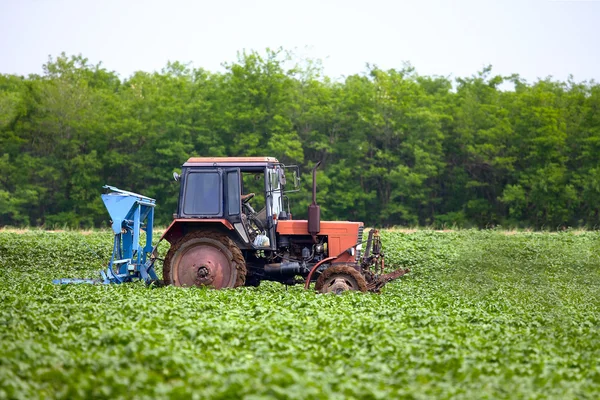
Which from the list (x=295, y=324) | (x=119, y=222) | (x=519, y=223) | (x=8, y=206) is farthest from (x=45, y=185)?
(x=295, y=324)

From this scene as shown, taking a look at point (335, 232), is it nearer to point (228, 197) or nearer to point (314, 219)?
point (314, 219)

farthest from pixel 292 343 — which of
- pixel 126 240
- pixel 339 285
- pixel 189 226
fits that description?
pixel 126 240

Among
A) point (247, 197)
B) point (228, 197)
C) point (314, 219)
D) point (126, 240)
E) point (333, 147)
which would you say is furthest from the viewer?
point (333, 147)

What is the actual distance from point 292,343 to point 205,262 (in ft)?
20.2

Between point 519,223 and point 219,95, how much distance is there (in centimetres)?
2276

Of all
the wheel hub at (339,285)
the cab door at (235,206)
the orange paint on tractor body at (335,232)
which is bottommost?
the wheel hub at (339,285)

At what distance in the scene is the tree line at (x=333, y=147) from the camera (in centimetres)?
5256

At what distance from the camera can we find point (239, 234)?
1606 centimetres

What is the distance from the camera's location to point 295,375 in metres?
7.81

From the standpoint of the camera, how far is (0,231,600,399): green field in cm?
779

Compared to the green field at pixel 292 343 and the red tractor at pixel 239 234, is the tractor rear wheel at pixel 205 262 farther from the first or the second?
the green field at pixel 292 343

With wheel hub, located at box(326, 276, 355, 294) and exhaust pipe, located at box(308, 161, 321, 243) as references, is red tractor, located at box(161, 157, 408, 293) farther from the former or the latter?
wheel hub, located at box(326, 276, 355, 294)

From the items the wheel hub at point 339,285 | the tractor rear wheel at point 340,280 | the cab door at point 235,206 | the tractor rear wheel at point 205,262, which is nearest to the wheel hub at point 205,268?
the tractor rear wheel at point 205,262

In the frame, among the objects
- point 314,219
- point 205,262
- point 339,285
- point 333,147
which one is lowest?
point 339,285
